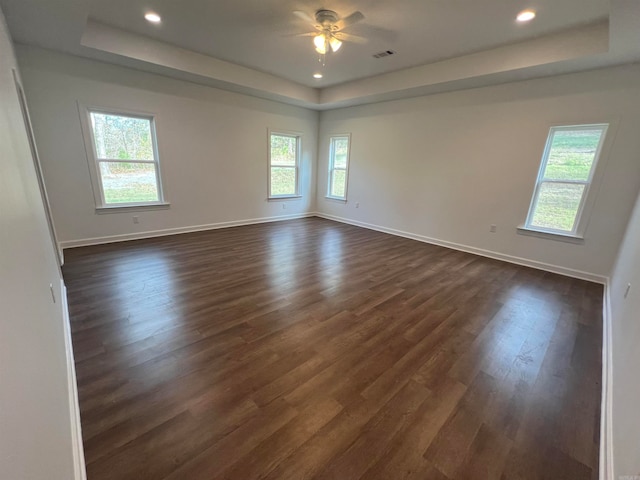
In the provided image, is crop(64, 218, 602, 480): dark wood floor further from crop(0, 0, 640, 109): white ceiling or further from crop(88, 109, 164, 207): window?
crop(0, 0, 640, 109): white ceiling

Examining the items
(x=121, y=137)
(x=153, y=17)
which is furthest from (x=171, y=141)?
(x=153, y=17)

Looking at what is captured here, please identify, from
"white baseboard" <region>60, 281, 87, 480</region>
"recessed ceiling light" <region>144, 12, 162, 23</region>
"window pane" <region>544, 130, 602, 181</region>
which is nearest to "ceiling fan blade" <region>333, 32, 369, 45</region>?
"recessed ceiling light" <region>144, 12, 162, 23</region>

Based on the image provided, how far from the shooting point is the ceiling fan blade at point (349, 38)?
3.42m

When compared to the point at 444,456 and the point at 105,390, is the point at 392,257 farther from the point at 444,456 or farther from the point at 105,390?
the point at 105,390

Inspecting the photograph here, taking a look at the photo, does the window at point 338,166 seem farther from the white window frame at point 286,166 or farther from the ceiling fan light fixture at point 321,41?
the ceiling fan light fixture at point 321,41

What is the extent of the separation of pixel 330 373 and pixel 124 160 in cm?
470

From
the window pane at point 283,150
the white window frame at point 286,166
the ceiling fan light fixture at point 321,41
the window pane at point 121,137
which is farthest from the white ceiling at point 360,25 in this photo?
the window pane at point 283,150

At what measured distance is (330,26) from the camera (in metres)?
3.15

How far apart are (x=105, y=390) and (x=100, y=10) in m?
3.98

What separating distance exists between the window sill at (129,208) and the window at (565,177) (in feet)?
20.1

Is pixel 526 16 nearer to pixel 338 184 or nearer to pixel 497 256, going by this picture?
pixel 497 256

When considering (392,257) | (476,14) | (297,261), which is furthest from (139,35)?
(392,257)

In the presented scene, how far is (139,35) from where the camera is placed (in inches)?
148

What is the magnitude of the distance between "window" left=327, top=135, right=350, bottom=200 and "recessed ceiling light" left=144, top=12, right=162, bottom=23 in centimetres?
408
